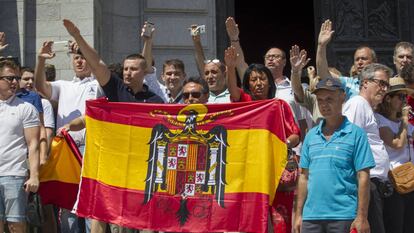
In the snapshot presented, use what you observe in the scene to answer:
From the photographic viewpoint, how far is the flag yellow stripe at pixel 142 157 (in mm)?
7801

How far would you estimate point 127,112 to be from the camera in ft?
27.1

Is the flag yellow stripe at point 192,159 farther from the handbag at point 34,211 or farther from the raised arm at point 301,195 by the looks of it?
the handbag at point 34,211

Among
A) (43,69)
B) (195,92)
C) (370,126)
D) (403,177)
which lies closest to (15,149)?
(43,69)

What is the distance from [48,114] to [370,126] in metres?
4.20

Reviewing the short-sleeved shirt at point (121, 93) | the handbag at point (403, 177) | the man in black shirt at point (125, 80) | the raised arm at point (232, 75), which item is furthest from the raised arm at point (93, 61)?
the handbag at point (403, 177)

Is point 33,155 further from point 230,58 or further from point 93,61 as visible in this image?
point 230,58

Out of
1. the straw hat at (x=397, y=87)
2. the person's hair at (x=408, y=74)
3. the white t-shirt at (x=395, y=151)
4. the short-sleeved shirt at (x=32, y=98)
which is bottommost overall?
the white t-shirt at (x=395, y=151)

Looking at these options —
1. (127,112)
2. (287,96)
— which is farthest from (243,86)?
(127,112)

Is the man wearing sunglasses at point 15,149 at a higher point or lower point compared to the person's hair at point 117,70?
lower

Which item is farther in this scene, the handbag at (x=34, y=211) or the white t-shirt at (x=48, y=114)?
the white t-shirt at (x=48, y=114)

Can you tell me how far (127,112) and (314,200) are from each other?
8.22 ft

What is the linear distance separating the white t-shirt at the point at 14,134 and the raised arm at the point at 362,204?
3.96m

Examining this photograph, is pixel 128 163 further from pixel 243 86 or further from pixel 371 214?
pixel 371 214

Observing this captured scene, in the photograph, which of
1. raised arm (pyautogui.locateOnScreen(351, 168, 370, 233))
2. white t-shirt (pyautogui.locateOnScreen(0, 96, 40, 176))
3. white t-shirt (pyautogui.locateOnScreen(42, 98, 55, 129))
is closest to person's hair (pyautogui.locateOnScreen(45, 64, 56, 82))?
white t-shirt (pyautogui.locateOnScreen(42, 98, 55, 129))
